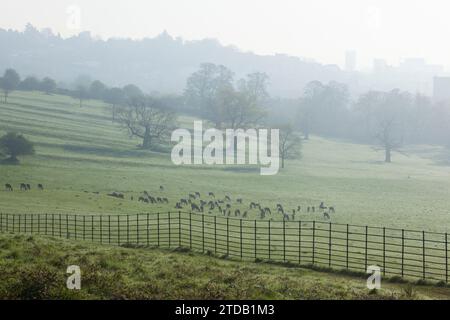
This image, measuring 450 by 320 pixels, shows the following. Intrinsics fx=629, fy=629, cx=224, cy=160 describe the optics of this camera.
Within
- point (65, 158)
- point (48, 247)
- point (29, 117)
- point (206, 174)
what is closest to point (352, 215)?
point (206, 174)

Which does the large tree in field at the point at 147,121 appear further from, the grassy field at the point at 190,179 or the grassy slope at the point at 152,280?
the grassy slope at the point at 152,280

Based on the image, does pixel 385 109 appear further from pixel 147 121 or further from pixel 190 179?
pixel 190 179

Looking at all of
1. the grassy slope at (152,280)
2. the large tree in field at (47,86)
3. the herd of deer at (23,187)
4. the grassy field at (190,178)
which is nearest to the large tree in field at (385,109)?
the grassy field at (190,178)

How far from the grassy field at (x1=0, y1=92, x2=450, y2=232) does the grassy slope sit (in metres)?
25.3

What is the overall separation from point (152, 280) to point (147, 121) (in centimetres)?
8078

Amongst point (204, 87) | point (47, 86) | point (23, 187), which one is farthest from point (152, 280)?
point (204, 87)

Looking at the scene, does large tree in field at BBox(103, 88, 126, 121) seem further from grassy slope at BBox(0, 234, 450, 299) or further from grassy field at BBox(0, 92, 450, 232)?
grassy slope at BBox(0, 234, 450, 299)

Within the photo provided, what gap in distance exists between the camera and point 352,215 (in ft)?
185

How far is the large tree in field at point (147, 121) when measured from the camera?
97938mm

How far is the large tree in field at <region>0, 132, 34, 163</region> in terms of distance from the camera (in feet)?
240

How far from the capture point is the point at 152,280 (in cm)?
1892

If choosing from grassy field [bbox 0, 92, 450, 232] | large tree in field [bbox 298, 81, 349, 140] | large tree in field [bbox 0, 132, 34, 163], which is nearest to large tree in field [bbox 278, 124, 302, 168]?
grassy field [bbox 0, 92, 450, 232]

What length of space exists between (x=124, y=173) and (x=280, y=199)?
2065 centimetres

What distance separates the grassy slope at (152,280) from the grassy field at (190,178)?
82.9ft
